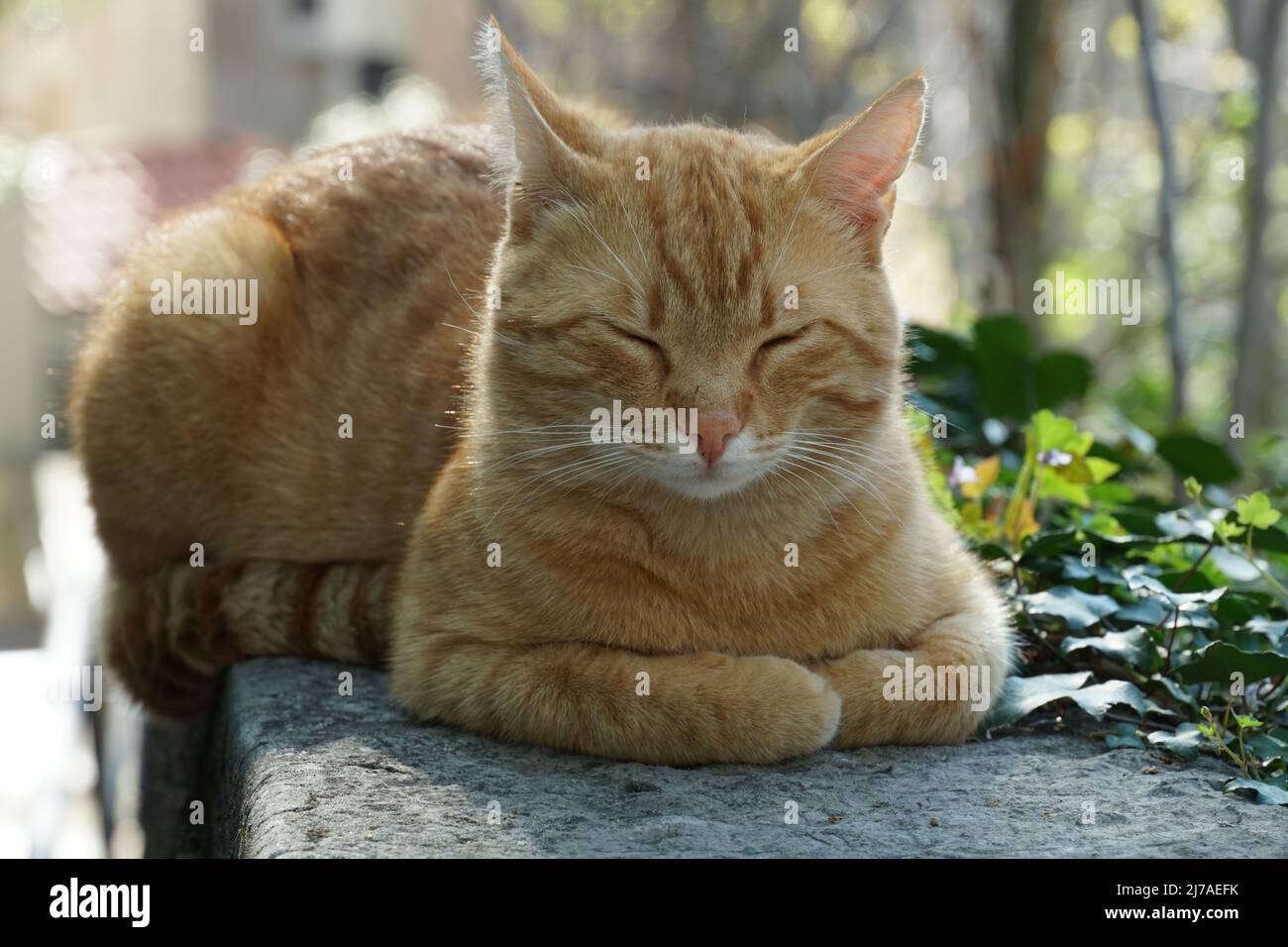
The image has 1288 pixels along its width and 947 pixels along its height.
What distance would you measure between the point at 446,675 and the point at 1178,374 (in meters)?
3.05

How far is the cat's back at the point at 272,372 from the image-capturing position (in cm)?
365

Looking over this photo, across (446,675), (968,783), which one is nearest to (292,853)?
(446,675)

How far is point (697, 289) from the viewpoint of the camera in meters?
2.62

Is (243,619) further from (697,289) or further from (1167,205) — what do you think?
(1167,205)

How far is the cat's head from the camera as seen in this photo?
8.46 feet

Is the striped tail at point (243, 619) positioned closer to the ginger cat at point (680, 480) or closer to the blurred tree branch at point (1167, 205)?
the ginger cat at point (680, 480)

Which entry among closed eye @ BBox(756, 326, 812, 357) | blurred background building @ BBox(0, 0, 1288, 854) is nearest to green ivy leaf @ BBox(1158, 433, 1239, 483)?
blurred background building @ BBox(0, 0, 1288, 854)

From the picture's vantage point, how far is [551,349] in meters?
2.71

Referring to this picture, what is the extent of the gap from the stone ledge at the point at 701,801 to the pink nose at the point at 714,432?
1.99 feet

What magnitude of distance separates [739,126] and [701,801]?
2559 mm

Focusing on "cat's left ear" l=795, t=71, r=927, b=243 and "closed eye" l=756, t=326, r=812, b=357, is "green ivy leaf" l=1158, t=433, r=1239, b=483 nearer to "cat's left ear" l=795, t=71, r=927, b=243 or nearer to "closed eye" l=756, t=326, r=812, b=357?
"cat's left ear" l=795, t=71, r=927, b=243

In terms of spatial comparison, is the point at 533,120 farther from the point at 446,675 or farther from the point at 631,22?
the point at 631,22

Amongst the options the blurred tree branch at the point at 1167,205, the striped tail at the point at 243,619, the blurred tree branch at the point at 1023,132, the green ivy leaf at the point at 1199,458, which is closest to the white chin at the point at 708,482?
the striped tail at the point at 243,619

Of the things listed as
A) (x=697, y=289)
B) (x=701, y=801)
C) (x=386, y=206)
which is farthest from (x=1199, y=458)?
(x=386, y=206)
